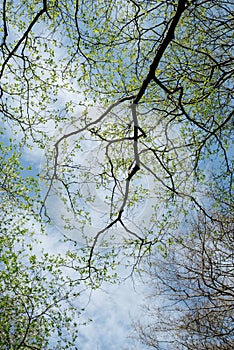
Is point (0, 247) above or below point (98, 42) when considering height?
below

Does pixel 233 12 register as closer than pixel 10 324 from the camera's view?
Yes

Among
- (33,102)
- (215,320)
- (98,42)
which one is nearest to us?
(98,42)

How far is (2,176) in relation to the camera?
8602 mm

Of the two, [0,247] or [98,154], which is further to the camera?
[0,247]

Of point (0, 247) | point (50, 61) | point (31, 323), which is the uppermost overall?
point (50, 61)

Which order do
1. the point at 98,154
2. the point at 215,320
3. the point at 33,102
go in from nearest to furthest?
the point at 98,154 < the point at 33,102 < the point at 215,320

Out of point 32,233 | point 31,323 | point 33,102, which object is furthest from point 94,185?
point 31,323

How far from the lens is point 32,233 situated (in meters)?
8.16

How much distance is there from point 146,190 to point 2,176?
12.3 ft

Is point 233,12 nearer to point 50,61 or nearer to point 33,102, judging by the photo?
→ point 50,61

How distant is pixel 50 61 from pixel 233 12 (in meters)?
3.21

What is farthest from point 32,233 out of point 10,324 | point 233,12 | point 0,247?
point 233,12

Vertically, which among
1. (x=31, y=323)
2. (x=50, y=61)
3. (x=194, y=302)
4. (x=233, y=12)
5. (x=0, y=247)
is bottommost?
(x=31, y=323)

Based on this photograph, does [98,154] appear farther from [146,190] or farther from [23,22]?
[23,22]
